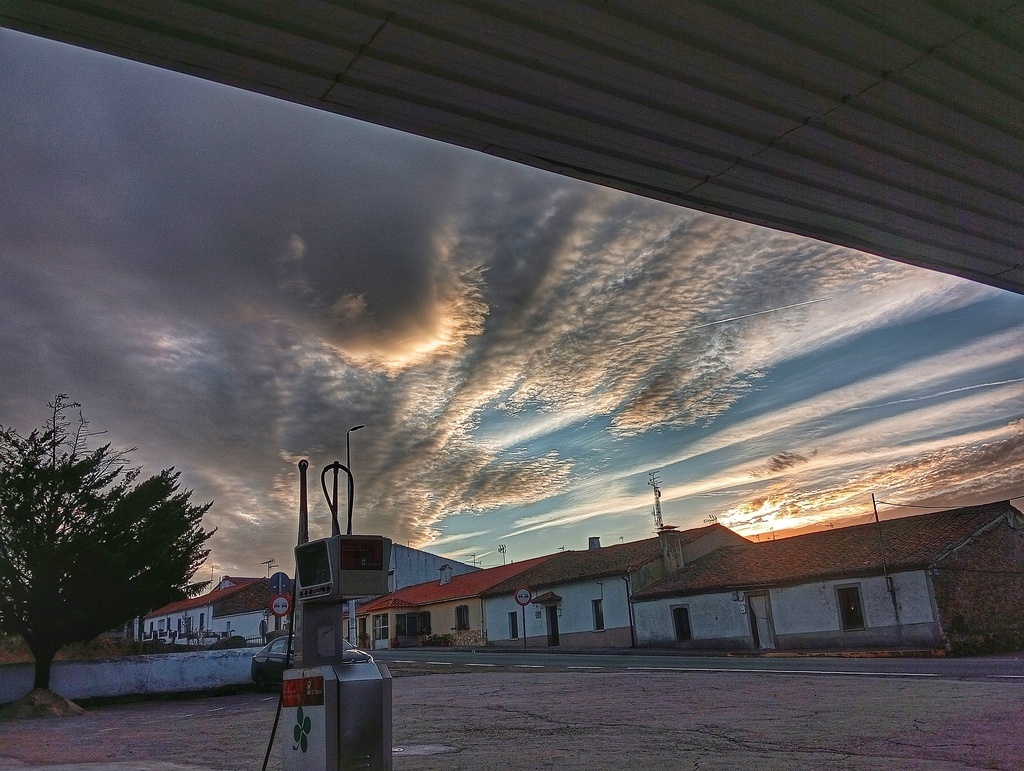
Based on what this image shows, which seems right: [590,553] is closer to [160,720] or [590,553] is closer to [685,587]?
[685,587]

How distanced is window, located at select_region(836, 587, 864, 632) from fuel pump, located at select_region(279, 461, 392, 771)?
2977cm

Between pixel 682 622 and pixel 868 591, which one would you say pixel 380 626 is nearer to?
pixel 682 622

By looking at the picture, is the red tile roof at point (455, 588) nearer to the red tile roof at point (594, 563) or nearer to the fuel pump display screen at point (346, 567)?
the red tile roof at point (594, 563)

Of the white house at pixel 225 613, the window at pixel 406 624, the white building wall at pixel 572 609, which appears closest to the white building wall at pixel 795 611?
the white building wall at pixel 572 609

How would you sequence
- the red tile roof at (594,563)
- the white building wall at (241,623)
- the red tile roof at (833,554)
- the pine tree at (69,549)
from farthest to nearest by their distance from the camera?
1. the white building wall at (241,623)
2. the red tile roof at (594,563)
3. the red tile roof at (833,554)
4. the pine tree at (69,549)

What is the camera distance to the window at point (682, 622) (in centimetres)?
3881

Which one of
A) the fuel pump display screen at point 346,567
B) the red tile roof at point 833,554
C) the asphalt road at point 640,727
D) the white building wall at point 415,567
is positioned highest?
the white building wall at point 415,567

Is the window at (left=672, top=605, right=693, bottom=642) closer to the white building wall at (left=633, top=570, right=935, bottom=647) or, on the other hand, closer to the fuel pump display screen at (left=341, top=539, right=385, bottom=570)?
the white building wall at (left=633, top=570, right=935, bottom=647)

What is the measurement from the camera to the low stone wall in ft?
59.2

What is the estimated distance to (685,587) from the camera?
1529 inches

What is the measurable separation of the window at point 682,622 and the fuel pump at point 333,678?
34.8 m

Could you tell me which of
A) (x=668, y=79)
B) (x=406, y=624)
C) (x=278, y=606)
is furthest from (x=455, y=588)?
(x=668, y=79)

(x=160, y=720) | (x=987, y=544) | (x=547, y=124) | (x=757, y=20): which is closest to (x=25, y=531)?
(x=160, y=720)

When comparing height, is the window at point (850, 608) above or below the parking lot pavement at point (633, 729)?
above
